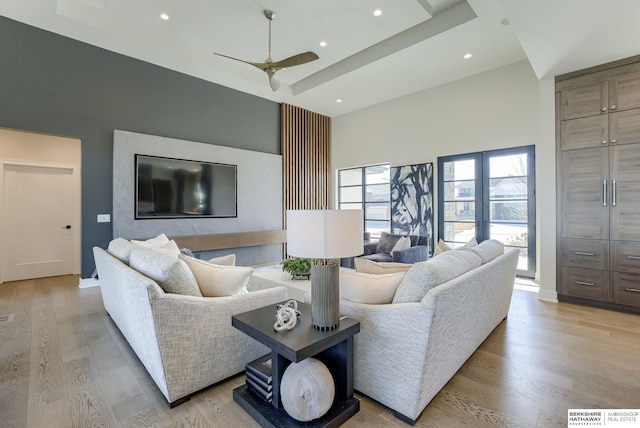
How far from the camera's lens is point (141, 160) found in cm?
492

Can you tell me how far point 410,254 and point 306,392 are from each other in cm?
336

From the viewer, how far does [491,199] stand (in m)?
5.32

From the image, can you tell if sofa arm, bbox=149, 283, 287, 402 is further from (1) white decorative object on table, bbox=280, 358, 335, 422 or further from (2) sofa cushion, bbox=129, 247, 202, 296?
(1) white decorative object on table, bbox=280, 358, 335, 422

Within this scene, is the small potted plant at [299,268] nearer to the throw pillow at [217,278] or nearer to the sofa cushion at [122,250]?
the throw pillow at [217,278]

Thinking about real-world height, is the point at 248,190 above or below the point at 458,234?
above

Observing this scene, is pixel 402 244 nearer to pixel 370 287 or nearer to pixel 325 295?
pixel 370 287

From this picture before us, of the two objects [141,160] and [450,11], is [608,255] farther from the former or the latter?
[141,160]

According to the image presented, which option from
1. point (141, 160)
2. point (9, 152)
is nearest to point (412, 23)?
point (141, 160)

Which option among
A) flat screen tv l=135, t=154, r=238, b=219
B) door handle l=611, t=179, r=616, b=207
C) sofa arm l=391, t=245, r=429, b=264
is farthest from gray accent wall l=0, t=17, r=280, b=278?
door handle l=611, t=179, r=616, b=207

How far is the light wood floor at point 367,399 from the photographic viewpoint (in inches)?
66.9

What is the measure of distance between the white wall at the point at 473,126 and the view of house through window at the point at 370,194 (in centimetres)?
28

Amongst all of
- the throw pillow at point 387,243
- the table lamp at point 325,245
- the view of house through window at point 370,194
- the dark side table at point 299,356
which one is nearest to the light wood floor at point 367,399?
the dark side table at point 299,356

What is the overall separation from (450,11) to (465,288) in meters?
3.81

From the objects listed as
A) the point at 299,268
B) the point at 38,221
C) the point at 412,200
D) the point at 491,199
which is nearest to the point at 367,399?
the point at 299,268
